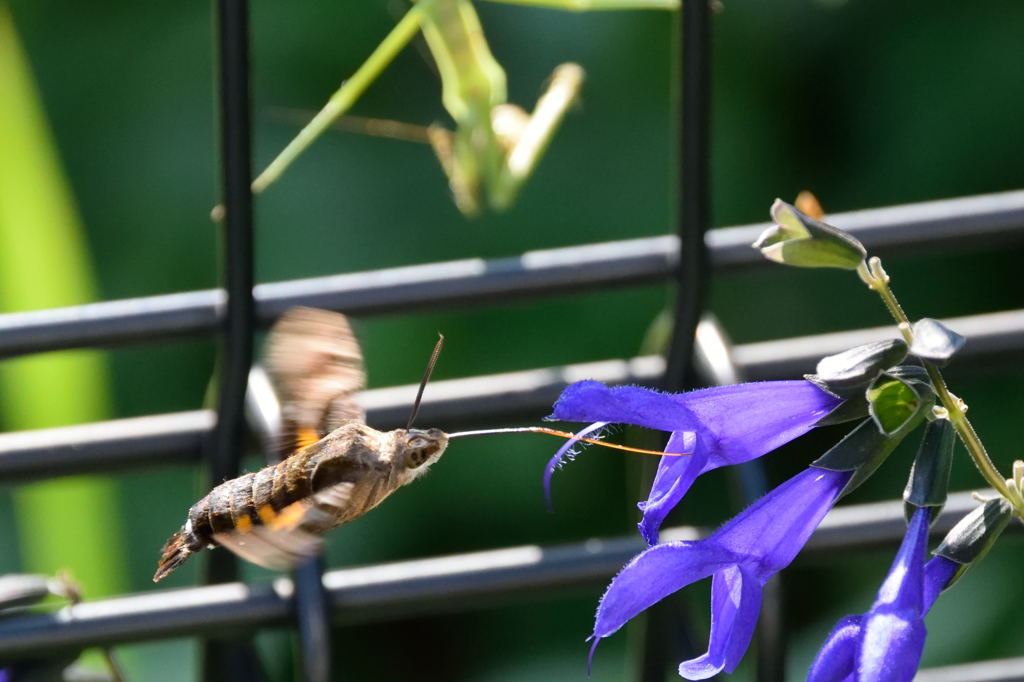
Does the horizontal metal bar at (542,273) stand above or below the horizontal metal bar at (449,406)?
above

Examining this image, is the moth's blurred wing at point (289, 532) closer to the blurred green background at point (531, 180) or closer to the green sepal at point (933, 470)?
the green sepal at point (933, 470)

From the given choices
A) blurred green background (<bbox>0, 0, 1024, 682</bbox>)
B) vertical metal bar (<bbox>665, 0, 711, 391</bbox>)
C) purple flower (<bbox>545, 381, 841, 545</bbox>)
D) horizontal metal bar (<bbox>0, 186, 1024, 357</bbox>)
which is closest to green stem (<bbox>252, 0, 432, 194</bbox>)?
horizontal metal bar (<bbox>0, 186, 1024, 357</bbox>)

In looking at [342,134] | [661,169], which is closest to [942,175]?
[661,169]

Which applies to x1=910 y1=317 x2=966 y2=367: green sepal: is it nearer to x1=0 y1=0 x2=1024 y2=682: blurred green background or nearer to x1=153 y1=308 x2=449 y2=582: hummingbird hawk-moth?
x1=153 y1=308 x2=449 y2=582: hummingbird hawk-moth

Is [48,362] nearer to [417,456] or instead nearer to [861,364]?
[417,456]

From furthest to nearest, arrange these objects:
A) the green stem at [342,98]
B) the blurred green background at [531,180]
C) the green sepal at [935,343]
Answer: the blurred green background at [531,180] → the green stem at [342,98] → the green sepal at [935,343]

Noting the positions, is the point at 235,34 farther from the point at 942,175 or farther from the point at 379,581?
the point at 942,175

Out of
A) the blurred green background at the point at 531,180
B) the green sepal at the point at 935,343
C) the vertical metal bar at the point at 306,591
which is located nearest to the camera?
the green sepal at the point at 935,343

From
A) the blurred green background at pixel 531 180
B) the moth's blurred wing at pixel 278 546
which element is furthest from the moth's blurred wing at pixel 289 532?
the blurred green background at pixel 531 180
